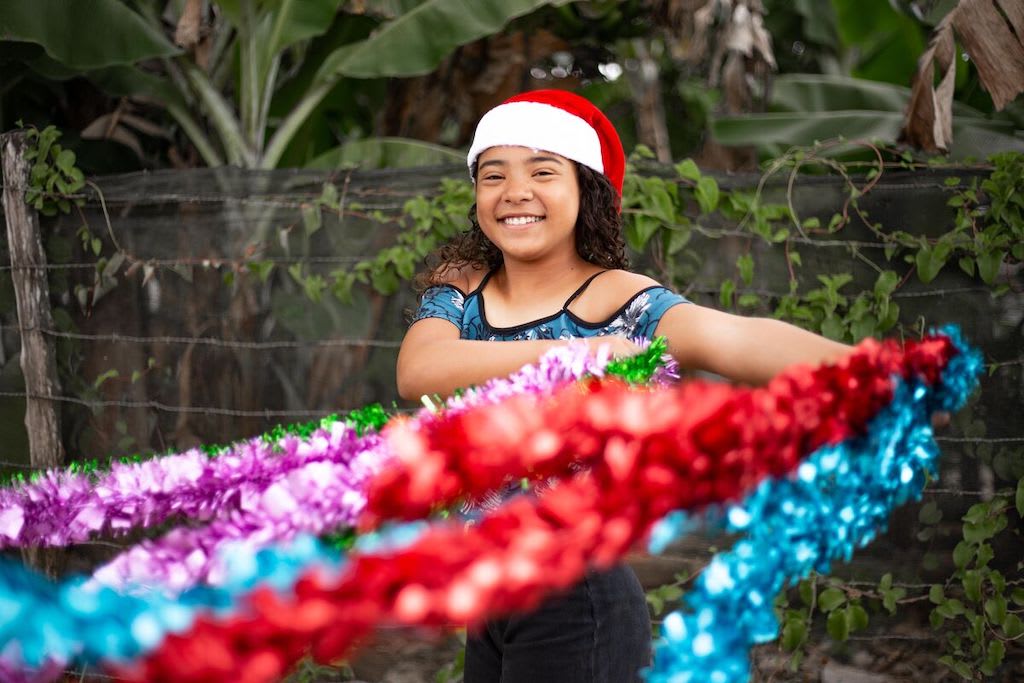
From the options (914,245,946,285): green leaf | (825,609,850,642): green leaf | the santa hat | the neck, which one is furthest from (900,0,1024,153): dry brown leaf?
the neck

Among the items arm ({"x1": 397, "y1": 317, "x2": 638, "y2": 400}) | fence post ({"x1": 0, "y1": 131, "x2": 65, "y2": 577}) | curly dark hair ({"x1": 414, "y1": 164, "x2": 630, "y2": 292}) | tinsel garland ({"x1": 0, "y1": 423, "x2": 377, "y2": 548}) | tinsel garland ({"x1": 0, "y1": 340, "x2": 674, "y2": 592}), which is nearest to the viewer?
tinsel garland ({"x1": 0, "y1": 340, "x2": 674, "y2": 592})

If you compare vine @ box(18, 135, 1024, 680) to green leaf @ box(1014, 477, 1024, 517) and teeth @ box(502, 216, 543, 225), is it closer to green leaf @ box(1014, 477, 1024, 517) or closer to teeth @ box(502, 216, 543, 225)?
green leaf @ box(1014, 477, 1024, 517)

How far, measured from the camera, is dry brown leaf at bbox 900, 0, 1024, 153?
3.36 meters

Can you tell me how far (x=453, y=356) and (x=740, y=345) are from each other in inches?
18.9

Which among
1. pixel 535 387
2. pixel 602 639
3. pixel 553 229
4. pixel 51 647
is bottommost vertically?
A: pixel 602 639

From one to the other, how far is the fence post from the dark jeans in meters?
2.49

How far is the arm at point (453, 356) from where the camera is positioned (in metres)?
1.52

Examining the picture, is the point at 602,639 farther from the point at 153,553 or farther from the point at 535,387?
the point at 153,553

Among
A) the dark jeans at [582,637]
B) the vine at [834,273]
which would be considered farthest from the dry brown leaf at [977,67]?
the dark jeans at [582,637]

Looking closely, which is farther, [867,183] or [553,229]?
[867,183]

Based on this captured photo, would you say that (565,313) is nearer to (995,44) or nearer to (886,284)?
(886,284)

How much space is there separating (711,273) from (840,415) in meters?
2.16

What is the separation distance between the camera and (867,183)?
10.5 feet

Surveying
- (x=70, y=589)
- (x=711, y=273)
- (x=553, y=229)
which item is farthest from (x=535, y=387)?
(x=711, y=273)
